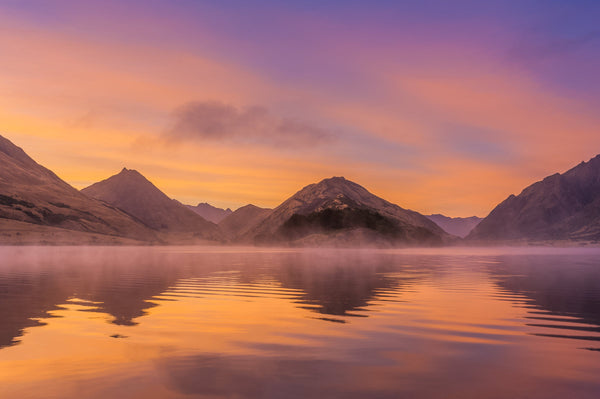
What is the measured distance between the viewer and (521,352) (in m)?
18.2

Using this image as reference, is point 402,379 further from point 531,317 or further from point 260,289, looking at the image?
point 260,289

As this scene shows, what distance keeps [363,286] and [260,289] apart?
8951 mm

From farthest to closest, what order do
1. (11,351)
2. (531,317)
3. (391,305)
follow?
(391,305) < (531,317) < (11,351)

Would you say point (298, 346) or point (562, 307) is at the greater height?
point (562, 307)

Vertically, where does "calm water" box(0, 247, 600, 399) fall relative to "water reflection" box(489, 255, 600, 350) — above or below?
below

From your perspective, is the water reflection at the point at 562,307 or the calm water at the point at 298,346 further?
the water reflection at the point at 562,307

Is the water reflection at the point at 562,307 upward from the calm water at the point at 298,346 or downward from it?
upward

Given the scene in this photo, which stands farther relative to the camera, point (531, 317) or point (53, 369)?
point (531, 317)

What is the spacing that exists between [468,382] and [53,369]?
11.8 metres

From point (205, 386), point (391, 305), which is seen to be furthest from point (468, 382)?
point (391, 305)

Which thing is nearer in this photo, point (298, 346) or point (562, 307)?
point (298, 346)

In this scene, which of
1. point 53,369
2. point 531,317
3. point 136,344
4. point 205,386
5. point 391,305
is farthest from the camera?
point 391,305

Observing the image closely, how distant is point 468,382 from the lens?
561 inches

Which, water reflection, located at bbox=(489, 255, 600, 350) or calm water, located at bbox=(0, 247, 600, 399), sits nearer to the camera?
calm water, located at bbox=(0, 247, 600, 399)
